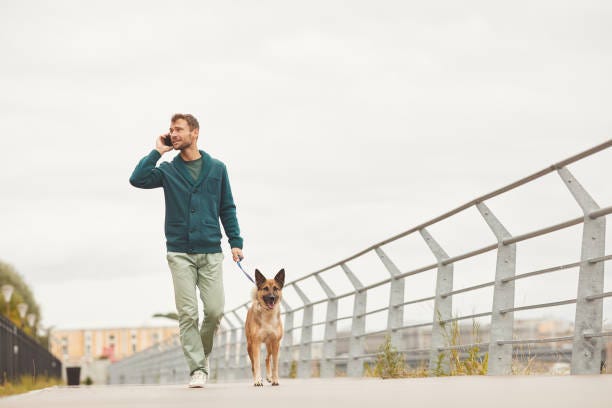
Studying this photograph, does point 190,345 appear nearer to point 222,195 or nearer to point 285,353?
point 222,195

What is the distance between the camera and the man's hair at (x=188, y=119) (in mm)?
8391

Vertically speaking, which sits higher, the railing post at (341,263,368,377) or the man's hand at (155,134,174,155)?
the man's hand at (155,134,174,155)

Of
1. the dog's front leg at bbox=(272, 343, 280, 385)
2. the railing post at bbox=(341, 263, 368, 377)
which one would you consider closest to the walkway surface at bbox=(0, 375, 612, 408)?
the dog's front leg at bbox=(272, 343, 280, 385)

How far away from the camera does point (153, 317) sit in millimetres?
54469

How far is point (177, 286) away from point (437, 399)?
388cm

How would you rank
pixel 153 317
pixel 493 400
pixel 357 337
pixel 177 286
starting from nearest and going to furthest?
pixel 493 400 < pixel 177 286 < pixel 357 337 < pixel 153 317

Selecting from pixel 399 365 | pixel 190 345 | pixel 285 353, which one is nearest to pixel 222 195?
pixel 190 345

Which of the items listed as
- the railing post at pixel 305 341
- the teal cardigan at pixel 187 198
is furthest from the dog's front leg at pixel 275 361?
the railing post at pixel 305 341

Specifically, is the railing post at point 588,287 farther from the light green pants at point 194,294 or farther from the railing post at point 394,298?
the railing post at point 394,298

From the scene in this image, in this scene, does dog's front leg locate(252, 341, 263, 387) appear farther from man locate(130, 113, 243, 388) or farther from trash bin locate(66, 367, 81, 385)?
trash bin locate(66, 367, 81, 385)

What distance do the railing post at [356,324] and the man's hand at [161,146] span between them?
516cm

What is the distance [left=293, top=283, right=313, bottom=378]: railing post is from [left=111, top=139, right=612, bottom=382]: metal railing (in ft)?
0.05

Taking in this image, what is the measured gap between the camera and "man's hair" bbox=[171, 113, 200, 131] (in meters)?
8.39

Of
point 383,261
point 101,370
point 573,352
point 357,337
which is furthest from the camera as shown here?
point 101,370
